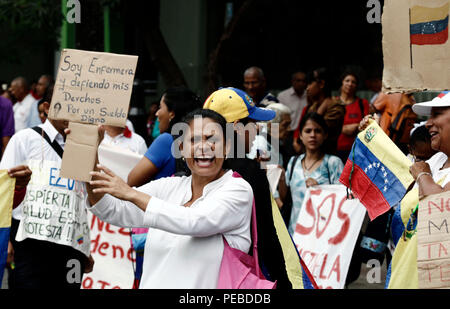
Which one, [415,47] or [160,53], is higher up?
[160,53]

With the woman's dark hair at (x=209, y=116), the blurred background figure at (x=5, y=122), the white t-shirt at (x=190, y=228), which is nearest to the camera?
the white t-shirt at (x=190, y=228)

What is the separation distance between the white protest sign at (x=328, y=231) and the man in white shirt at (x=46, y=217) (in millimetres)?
2552

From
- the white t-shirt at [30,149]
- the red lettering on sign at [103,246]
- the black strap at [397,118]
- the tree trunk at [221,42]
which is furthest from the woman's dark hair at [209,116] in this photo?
the tree trunk at [221,42]

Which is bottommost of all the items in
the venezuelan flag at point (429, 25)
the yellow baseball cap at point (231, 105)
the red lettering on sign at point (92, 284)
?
the red lettering on sign at point (92, 284)

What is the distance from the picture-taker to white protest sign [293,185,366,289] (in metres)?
7.40

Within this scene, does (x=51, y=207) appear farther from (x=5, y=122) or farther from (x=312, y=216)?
(x=5, y=122)

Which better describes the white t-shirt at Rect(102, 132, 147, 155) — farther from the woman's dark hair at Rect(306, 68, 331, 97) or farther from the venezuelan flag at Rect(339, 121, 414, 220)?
the woman's dark hair at Rect(306, 68, 331, 97)

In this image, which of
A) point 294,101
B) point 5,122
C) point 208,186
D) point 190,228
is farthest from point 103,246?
point 294,101

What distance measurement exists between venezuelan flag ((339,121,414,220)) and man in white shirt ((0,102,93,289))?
1.88 metres

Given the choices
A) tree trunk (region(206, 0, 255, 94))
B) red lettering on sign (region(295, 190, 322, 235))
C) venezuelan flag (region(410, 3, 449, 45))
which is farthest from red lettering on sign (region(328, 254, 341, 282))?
tree trunk (region(206, 0, 255, 94))

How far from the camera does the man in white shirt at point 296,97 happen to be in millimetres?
11711

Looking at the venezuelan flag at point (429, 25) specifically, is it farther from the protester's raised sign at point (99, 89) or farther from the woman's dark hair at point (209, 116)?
the protester's raised sign at point (99, 89)

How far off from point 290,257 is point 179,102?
199 cm

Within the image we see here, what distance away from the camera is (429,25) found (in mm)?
4465
